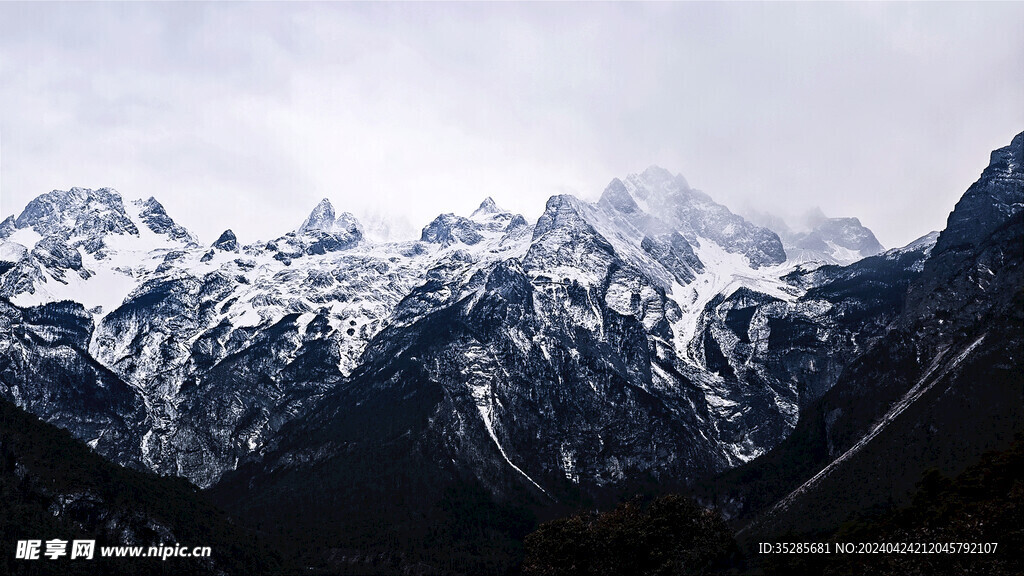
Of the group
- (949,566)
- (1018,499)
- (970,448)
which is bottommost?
(949,566)

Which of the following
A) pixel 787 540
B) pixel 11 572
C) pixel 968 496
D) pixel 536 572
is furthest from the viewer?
pixel 11 572

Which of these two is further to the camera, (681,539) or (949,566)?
(681,539)


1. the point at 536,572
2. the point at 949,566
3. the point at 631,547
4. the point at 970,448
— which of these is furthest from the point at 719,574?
the point at 970,448

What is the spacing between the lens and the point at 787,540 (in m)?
162

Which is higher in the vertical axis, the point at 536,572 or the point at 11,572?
the point at 11,572

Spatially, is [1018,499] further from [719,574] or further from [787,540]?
[719,574]

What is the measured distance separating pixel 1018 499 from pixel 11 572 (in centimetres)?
21127

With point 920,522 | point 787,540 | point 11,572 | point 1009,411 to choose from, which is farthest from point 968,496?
point 11,572

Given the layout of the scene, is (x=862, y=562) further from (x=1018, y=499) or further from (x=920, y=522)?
(x=1018, y=499)

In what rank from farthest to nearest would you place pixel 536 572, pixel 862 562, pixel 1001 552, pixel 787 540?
1. pixel 787 540
2. pixel 536 572
3. pixel 862 562
4. pixel 1001 552

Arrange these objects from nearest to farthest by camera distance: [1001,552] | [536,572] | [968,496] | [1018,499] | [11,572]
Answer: [1001,552]
[1018,499]
[968,496]
[536,572]
[11,572]

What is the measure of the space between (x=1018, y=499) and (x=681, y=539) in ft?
187

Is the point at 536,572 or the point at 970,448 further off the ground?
the point at 970,448

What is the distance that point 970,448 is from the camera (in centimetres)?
19700
